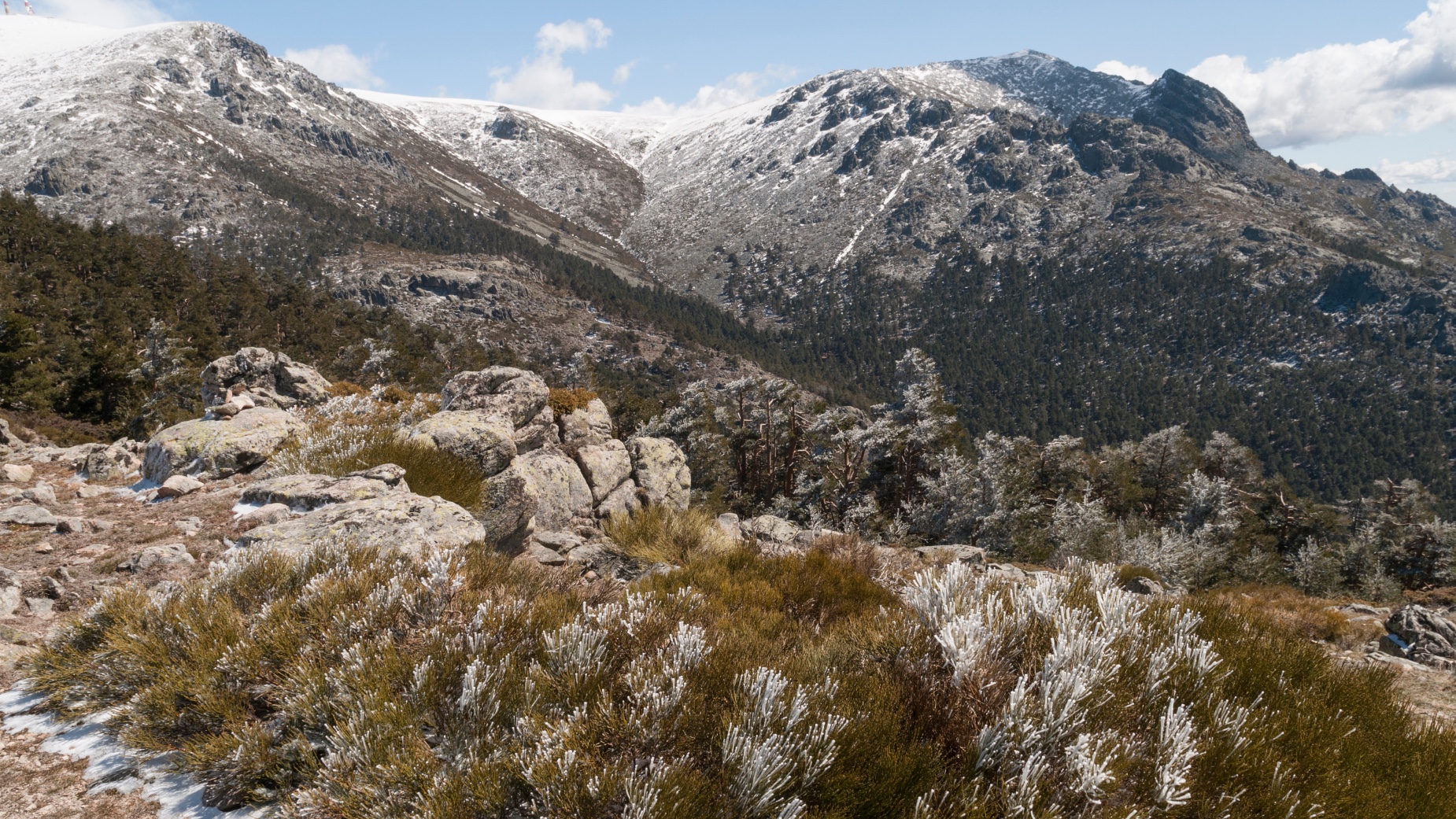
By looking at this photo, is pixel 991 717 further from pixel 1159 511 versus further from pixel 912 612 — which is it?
pixel 1159 511

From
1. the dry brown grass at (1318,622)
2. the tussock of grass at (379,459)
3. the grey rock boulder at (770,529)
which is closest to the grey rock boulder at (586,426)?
the grey rock boulder at (770,529)

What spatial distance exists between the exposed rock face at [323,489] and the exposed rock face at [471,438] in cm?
210

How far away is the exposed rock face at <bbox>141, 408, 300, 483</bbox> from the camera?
970 cm

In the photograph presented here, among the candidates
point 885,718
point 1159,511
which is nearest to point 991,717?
point 885,718

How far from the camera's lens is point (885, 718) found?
9.13ft

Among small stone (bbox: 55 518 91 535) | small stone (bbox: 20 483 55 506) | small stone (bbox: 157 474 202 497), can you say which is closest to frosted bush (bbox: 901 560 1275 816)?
small stone (bbox: 55 518 91 535)

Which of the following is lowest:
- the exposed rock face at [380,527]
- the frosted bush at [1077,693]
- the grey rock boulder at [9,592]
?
the grey rock boulder at [9,592]

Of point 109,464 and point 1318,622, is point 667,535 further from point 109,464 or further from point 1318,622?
point 109,464

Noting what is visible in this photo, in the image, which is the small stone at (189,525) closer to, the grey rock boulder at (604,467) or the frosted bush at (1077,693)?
the frosted bush at (1077,693)

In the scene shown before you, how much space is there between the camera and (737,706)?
2.87 metres

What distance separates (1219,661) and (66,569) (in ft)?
29.8

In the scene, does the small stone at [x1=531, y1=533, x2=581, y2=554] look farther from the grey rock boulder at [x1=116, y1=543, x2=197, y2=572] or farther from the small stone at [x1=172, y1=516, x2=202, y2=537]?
the grey rock boulder at [x1=116, y1=543, x2=197, y2=572]

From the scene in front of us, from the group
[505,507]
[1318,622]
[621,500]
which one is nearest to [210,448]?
[505,507]

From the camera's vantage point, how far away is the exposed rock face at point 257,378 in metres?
19.5
